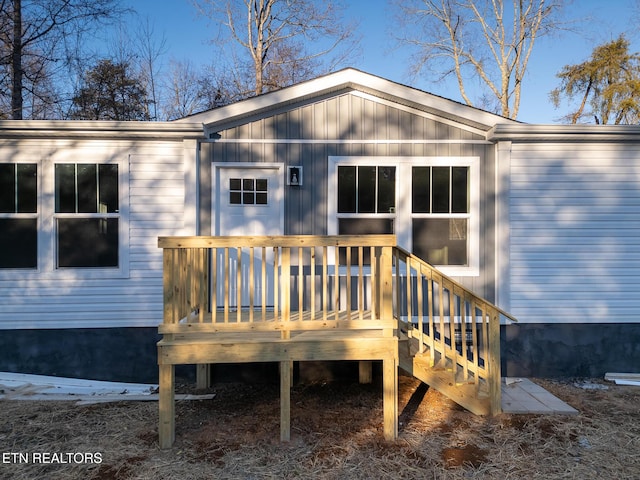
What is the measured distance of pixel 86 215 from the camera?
523 centimetres

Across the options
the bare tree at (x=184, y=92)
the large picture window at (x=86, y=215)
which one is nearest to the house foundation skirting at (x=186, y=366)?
the large picture window at (x=86, y=215)

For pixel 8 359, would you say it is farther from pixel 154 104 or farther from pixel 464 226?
pixel 154 104

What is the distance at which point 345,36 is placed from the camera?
15.9 meters

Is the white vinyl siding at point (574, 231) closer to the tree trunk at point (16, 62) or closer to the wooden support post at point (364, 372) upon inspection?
the wooden support post at point (364, 372)

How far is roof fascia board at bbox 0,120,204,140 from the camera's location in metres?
5.00

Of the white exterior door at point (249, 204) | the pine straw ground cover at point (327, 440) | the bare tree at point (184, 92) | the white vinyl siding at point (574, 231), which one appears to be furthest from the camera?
the bare tree at point (184, 92)

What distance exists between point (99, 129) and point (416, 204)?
3.84m

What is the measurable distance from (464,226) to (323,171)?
1872mm

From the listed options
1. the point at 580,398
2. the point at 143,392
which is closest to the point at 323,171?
the point at 143,392

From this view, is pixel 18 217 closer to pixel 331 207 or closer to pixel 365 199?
pixel 331 207

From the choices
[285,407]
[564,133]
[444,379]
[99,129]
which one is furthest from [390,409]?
[99,129]

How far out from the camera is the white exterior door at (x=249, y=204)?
529 cm

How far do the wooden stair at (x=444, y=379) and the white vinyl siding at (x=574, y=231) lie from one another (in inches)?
64.8

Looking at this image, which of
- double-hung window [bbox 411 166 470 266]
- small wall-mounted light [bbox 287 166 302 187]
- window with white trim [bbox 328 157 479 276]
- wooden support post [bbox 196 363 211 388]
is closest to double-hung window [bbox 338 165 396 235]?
window with white trim [bbox 328 157 479 276]
